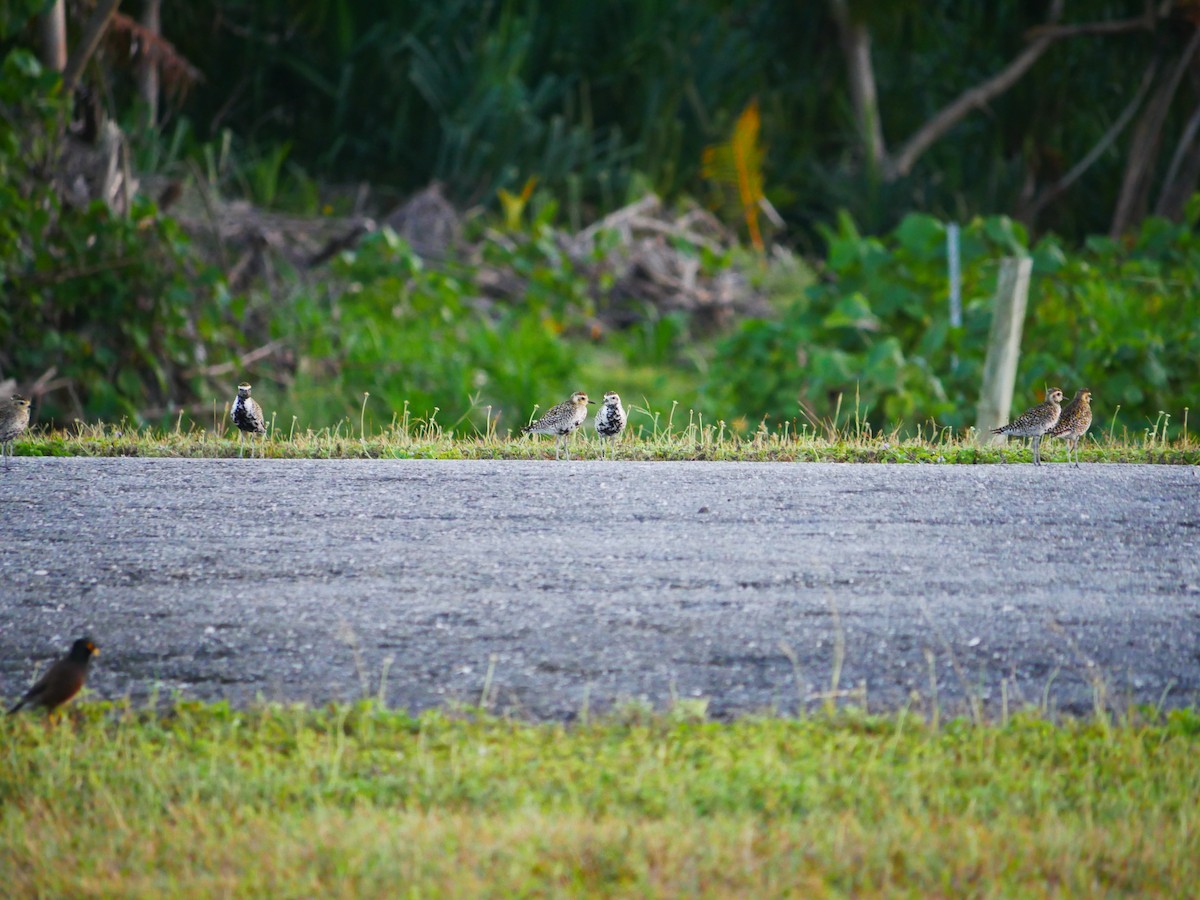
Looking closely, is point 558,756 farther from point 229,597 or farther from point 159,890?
point 229,597

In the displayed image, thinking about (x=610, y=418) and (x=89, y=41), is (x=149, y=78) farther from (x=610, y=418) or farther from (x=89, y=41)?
(x=610, y=418)

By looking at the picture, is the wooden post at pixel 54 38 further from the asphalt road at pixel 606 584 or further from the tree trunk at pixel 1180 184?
the tree trunk at pixel 1180 184

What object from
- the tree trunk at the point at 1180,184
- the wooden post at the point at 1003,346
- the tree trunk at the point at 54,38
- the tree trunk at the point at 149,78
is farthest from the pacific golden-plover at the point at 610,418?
the tree trunk at the point at 1180,184

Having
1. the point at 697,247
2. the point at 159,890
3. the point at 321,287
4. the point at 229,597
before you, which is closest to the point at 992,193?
the point at 697,247

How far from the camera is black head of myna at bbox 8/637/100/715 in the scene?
4.43m

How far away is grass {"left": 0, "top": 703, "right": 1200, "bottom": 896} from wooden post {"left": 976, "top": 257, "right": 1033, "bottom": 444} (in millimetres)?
5889

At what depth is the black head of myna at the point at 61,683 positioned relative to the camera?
443cm

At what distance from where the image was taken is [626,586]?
17.7ft

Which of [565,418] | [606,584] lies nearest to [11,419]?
[565,418]

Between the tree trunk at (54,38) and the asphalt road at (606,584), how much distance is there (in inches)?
222

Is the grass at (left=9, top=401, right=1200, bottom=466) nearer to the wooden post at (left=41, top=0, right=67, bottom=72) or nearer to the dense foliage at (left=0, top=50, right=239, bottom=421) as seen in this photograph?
the dense foliage at (left=0, top=50, right=239, bottom=421)

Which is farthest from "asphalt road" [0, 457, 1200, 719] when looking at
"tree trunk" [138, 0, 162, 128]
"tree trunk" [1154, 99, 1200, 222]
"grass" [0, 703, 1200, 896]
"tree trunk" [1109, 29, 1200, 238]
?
"tree trunk" [1154, 99, 1200, 222]

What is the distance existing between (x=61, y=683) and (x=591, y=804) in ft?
5.47

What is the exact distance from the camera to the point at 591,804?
4.01 metres
